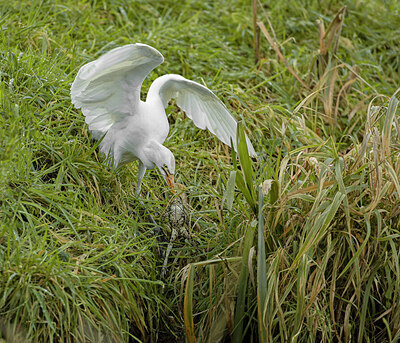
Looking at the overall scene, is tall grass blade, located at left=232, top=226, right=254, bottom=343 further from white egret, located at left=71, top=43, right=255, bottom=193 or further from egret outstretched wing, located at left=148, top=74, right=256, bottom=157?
egret outstretched wing, located at left=148, top=74, right=256, bottom=157

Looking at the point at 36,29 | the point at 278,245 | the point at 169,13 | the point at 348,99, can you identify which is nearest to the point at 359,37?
the point at 348,99

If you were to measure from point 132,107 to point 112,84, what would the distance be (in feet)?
0.54

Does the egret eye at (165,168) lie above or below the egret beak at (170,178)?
above

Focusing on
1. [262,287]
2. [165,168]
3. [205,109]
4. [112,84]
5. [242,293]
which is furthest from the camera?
[205,109]

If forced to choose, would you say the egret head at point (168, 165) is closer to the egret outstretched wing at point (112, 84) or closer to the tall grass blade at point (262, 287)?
the egret outstretched wing at point (112, 84)

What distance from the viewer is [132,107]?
10.6 ft

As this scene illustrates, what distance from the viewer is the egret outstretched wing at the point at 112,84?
289cm

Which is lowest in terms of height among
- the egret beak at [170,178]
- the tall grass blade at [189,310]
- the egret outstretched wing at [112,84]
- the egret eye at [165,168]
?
the tall grass blade at [189,310]

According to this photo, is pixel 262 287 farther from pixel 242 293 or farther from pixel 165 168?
pixel 165 168

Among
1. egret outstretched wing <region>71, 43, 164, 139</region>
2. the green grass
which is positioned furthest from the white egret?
the green grass

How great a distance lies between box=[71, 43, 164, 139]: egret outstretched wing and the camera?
2.89 metres

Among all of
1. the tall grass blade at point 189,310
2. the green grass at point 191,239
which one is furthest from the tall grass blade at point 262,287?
the tall grass blade at point 189,310

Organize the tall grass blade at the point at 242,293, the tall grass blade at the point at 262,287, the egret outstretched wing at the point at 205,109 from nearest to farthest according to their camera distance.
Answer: the tall grass blade at the point at 262,287
the tall grass blade at the point at 242,293
the egret outstretched wing at the point at 205,109

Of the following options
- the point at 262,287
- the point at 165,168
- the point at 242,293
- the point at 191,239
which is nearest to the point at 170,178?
the point at 165,168
